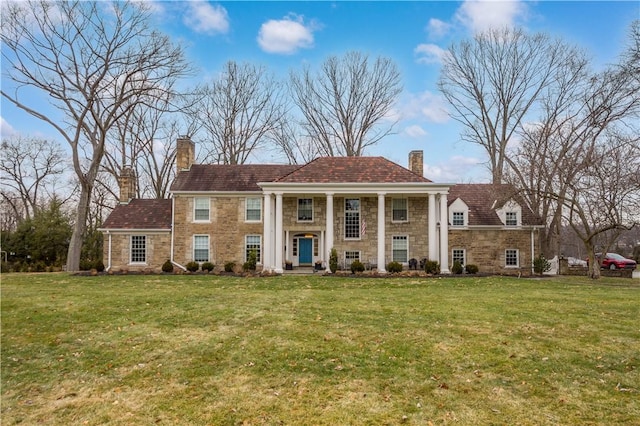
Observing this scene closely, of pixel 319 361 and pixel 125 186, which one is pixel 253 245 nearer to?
pixel 125 186

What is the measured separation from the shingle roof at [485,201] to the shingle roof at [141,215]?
59.4ft

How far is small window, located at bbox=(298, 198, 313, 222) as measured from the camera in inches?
997

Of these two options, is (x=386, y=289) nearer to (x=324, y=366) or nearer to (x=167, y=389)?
(x=324, y=366)

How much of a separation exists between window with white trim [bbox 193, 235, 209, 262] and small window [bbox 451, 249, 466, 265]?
14961mm

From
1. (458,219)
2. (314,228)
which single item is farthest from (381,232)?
(458,219)

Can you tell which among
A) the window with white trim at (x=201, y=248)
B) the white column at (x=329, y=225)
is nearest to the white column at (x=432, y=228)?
the white column at (x=329, y=225)

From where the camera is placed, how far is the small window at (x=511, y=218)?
25.6m

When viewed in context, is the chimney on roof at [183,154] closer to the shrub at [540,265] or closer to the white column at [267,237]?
the white column at [267,237]

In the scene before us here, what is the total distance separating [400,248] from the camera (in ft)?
82.3

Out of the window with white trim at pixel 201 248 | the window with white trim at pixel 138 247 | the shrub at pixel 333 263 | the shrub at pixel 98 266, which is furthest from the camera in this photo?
the window with white trim at pixel 138 247

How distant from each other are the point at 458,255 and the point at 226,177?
50.0 feet

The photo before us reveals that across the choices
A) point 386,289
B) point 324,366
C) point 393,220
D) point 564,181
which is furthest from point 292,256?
point 324,366

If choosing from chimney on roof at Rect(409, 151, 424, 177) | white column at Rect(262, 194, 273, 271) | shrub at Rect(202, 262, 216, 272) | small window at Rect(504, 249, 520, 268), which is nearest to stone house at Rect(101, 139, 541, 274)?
small window at Rect(504, 249, 520, 268)

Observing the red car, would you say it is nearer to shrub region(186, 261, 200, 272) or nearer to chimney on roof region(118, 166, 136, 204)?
shrub region(186, 261, 200, 272)
